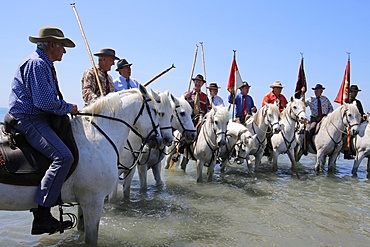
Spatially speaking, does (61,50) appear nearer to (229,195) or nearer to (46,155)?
(46,155)

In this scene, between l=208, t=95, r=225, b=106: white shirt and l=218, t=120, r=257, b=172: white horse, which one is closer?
l=218, t=120, r=257, b=172: white horse

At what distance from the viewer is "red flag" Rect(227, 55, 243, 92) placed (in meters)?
11.7

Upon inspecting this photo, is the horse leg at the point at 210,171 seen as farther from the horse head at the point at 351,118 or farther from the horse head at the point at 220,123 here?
the horse head at the point at 351,118

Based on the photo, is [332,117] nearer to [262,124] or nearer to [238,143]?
[262,124]

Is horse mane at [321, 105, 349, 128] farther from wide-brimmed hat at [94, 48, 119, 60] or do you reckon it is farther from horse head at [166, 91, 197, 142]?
wide-brimmed hat at [94, 48, 119, 60]

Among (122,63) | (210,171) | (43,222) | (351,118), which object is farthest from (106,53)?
(351,118)

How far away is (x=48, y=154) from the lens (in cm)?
329

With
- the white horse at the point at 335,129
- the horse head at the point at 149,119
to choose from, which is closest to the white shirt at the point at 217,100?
the white horse at the point at 335,129

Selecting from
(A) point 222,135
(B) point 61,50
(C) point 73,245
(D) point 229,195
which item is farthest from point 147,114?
(D) point 229,195

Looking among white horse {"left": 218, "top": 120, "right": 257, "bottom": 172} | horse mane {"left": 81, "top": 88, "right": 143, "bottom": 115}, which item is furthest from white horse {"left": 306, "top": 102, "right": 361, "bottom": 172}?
horse mane {"left": 81, "top": 88, "right": 143, "bottom": 115}

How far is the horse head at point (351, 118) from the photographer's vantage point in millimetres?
9820

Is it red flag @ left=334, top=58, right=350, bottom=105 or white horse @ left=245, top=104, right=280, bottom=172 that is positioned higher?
red flag @ left=334, top=58, right=350, bottom=105

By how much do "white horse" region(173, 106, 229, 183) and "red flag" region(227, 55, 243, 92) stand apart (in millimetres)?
3433

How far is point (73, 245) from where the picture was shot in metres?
4.34
